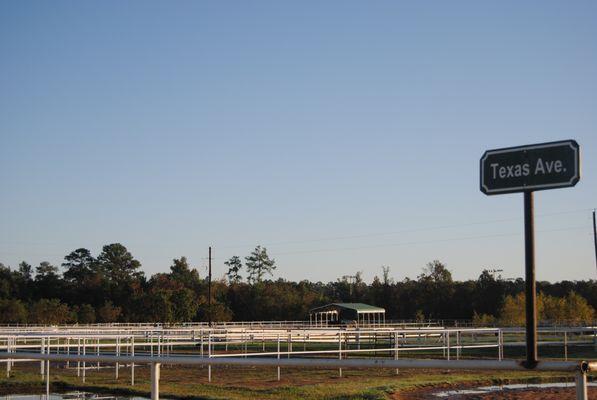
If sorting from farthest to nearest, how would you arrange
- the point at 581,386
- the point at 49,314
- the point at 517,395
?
the point at 49,314, the point at 517,395, the point at 581,386

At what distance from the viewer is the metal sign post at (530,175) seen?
6551 millimetres

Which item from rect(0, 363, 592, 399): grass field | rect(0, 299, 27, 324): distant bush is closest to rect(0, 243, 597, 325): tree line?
rect(0, 299, 27, 324): distant bush

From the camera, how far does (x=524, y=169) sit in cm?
679

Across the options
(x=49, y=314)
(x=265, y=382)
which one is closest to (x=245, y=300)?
(x=49, y=314)

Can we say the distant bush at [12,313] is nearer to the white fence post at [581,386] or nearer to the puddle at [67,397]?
the puddle at [67,397]

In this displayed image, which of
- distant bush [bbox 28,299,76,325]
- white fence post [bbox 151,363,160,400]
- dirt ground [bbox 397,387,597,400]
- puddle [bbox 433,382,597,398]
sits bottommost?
distant bush [bbox 28,299,76,325]

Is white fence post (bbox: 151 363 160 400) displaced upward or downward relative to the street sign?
downward

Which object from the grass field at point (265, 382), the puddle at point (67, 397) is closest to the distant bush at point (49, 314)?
the grass field at point (265, 382)

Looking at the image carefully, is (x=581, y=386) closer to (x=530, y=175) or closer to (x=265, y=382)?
(x=530, y=175)

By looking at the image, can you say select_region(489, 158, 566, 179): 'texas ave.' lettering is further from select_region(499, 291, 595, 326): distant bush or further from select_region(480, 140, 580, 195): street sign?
select_region(499, 291, 595, 326): distant bush

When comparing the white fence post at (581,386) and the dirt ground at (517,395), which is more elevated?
the white fence post at (581,386)

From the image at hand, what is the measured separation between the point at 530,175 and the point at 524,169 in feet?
0.25

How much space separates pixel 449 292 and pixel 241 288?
1051 inches

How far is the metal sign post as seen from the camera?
655 centimetres
